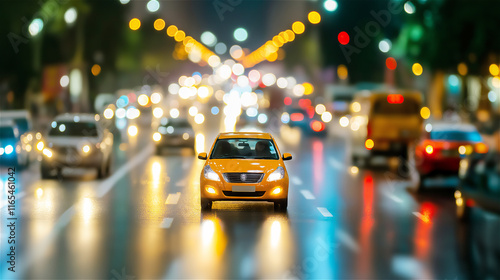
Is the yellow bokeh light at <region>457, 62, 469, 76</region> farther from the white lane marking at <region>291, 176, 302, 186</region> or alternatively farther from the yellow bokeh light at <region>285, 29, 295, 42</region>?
the yellow bokeh light at <region>285, 29, 295, 42</region>

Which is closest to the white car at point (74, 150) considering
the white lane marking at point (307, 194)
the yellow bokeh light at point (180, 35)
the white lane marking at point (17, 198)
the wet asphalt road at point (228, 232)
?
the wet asphalt road at point (228, 232)

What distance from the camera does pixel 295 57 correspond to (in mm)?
128500

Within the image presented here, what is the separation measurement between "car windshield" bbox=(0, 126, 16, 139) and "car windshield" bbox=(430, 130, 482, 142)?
12.0m

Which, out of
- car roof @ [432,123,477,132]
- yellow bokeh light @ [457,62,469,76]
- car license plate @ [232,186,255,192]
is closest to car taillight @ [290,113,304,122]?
yellow bokeh light @ [457,62,469,76]

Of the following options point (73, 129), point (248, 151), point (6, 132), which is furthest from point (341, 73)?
point (248, 151)

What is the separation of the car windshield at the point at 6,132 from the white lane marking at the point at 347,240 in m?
15.5

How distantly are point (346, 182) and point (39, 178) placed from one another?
7.73 metres

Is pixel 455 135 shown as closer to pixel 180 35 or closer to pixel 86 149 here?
pixel 86 149

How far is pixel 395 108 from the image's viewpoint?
96.5 feet

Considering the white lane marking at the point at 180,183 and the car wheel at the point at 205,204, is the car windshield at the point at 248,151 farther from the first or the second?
the white lane marking at the point at 180,183

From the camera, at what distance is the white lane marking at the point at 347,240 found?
12219 mm

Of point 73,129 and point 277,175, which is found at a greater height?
point 73,129

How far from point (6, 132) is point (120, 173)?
372cm

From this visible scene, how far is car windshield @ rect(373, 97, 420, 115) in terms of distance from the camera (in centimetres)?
2931
